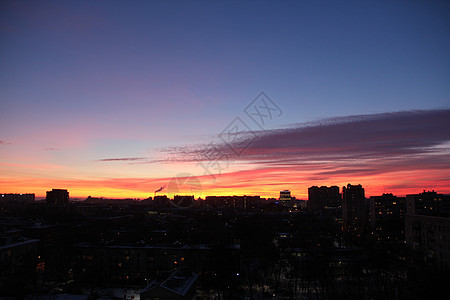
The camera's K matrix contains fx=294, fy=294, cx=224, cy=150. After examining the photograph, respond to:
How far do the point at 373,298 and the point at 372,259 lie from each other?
619 centimetres

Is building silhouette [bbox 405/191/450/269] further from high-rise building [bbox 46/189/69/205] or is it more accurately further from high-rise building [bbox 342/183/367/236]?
high-rise building [bbox 46/189/69/205]

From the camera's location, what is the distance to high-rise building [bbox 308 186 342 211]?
460 ft

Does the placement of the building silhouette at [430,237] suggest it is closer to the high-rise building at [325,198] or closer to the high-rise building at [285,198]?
the high-rise building at [325,198]

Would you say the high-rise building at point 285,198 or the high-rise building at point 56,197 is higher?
the high-rise building at point 56,197

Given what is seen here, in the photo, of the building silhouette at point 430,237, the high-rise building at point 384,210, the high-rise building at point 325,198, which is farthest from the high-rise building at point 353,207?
the high-rise building at point 325,198

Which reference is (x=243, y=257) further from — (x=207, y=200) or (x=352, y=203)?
(x=207, y=200)

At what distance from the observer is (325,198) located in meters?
142

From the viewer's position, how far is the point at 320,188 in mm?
145750

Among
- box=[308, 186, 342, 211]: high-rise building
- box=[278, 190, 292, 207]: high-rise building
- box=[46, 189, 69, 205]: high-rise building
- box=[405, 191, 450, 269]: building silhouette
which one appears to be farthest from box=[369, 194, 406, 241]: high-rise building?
box=[46, 189, 69, 205]: high-rise building

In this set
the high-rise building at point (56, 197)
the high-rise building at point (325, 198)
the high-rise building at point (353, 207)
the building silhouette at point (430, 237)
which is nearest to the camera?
the building silhouette at point (430, 237)

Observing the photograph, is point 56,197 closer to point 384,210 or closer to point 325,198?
point 384,210

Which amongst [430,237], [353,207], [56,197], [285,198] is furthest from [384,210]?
[56,197]

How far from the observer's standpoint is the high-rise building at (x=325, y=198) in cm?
14011

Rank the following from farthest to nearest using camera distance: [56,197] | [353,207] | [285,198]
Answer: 1. [285,198]
2. [56,197]
3. [353,207]
